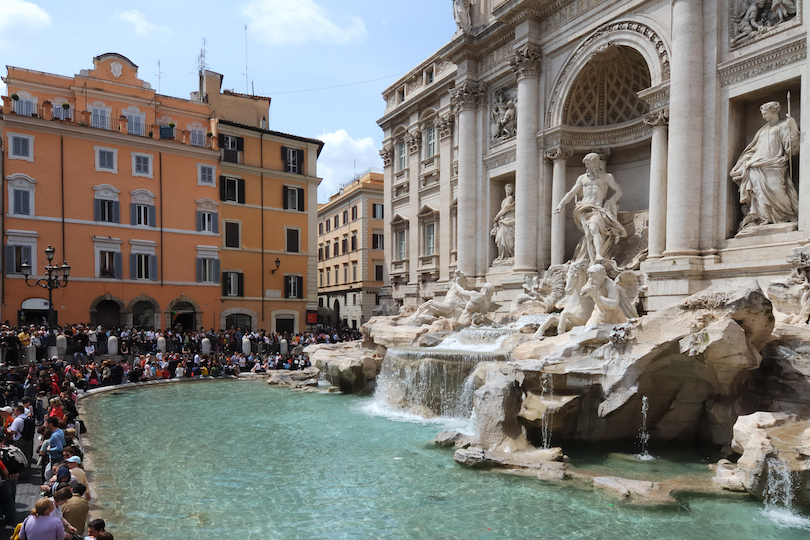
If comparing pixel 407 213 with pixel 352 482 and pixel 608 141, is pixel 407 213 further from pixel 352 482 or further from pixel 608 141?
pixel 352 482

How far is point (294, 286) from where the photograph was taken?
32094 millimetres

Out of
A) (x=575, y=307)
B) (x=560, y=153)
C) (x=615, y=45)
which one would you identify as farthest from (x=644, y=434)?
(x=615, y=45)

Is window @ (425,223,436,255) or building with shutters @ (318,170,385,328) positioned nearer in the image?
window @ (425,223,436,255)

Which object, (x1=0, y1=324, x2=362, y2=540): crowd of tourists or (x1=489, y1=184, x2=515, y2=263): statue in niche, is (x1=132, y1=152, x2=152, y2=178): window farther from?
(x1=489, y1=184, x2=515, y2=263): statue in niche

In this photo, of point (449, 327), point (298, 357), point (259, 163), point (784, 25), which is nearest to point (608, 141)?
point (784, 25)

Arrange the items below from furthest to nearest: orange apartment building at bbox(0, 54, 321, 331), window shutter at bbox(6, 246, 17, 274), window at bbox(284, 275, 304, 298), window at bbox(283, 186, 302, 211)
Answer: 1. window at bbox(283, 186, 302, 211)
2. window at bbox(284, 275, 304, 298)
3. orange apartment building at bbox(0, 54, 321, 331)
4. window shutter at bbox(6, 246, 17, 274)

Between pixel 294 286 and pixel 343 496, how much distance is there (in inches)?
1005

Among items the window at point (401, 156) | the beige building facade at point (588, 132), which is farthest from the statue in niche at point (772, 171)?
the window at point (401, 156)

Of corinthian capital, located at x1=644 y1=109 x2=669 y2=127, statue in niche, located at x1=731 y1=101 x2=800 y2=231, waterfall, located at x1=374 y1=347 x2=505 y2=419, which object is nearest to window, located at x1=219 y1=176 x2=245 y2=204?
waterfall, located at x1=374 y1=347 x2=505 y2=419

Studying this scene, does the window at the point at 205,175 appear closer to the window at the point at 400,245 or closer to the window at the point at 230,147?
the window at the point at 230,147

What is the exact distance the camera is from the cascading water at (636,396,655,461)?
8758 millimetres

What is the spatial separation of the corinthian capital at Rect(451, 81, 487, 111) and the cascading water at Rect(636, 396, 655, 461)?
1614cm

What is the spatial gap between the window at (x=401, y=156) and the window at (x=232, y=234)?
30.6 ft

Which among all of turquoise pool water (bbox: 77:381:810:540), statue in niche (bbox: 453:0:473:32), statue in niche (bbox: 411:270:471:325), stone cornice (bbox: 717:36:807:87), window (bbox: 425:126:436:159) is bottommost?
turquoise pool water (bbox: 77:381:810:540)
